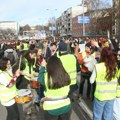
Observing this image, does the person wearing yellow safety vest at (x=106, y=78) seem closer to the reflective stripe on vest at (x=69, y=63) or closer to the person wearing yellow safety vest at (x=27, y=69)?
the reflective stripe on vest at (x=69, y=63)

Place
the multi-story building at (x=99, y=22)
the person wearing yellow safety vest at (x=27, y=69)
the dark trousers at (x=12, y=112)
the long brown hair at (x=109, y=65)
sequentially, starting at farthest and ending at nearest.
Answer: the multi-story building at (x=99, y=22), the person wearing yellow safety vest at (x=27, y=69), the dark trousers at (x=12, y=112), the long brown hair at (x=109, y=65)

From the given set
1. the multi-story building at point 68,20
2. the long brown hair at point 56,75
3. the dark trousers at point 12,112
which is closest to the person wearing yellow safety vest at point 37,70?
the dark trousers at point 12,112

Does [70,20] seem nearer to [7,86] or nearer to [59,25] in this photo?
[59,25]

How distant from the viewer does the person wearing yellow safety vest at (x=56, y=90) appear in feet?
14.6

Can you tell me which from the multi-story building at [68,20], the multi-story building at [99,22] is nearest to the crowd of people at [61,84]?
the multi-story building at [99,22]

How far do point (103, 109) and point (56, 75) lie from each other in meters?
1.54

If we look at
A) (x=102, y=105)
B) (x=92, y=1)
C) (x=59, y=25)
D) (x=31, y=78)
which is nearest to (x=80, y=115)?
(x=31, y=78)

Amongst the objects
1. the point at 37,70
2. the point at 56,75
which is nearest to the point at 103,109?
the point at 56,75

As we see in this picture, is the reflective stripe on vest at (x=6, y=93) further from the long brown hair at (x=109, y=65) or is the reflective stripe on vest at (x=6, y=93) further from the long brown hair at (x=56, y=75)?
the long brown hair at (x=109, y=65)

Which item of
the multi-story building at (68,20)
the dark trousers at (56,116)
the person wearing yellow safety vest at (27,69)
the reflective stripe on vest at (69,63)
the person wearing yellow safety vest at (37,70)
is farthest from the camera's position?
the multi-story building at (68,20)

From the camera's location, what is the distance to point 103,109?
5598 millimetres

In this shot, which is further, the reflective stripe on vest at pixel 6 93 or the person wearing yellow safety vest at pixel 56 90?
the reflective stripe on vest at pixel 6 93

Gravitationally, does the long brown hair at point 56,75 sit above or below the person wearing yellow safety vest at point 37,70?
above

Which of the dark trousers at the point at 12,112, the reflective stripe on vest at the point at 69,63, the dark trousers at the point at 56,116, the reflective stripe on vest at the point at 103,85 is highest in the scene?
the reflective stripe on vest at the point at 69,63
